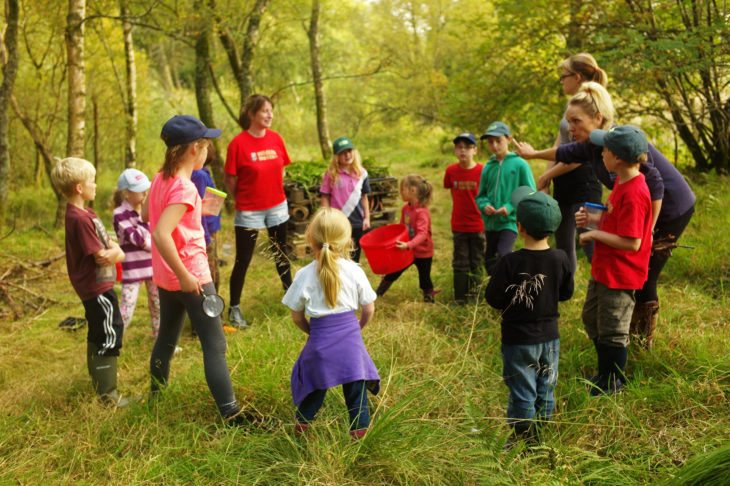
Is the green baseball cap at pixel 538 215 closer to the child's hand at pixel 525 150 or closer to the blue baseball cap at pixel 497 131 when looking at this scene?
the child's hand at pixel 525 150

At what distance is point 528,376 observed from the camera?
9.73 ft

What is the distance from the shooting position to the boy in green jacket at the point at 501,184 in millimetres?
4898

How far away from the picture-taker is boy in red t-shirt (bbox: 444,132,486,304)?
5.33 meters

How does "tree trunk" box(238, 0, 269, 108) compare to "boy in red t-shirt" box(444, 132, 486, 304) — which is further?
"tree trunk" box(238, 0, 269, 108)

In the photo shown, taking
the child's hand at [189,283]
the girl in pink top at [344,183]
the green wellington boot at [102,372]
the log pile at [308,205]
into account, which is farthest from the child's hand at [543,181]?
the log pile at [308,205]

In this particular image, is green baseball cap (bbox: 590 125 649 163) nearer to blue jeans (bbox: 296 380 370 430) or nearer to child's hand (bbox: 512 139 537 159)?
child's hand (bbox: 512 139 537 159)

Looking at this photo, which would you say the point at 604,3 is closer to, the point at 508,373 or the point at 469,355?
the point at 469,355

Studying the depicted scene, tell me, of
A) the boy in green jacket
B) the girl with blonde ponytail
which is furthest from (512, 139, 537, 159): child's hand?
the girl with blonde ponytail

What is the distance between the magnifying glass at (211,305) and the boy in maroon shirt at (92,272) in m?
0.90

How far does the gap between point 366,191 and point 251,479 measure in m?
3.55

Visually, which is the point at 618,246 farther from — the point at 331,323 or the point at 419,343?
the point at 331,323

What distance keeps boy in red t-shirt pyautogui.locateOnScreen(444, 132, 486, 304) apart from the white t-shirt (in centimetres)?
252

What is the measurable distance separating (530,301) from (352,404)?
1.00m

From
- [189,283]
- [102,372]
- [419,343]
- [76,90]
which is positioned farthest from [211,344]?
[76,90]
